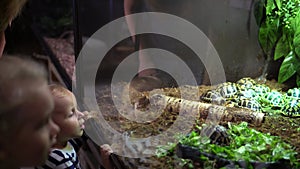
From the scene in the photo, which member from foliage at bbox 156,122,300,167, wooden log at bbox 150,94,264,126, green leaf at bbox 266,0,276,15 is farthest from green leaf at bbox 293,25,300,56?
foliage at bbox 156,122,300,167

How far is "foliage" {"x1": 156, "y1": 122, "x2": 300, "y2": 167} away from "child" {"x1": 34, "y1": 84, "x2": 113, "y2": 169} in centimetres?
39

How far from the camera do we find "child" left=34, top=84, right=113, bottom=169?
1.19 metres


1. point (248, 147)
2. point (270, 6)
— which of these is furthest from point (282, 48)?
point (248, 147)

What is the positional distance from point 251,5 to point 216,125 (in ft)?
4.19

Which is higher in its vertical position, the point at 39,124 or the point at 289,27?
the point at 289,27

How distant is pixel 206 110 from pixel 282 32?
1308 millimetres

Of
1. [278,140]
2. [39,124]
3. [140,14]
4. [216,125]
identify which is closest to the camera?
[39,124]

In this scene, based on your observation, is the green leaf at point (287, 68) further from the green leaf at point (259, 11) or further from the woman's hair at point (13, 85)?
the woman's hair at point (13, 85)

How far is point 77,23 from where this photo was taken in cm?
211

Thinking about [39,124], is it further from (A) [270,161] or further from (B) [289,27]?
(B) [289,27]

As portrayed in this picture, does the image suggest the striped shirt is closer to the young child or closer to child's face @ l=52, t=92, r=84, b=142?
child's face @ l=52, t=92, r=84, b=142

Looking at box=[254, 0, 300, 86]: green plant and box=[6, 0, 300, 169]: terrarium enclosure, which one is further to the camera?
box=[254, 0, 300, 86]: green plant

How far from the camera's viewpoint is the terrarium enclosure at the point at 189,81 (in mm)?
1468

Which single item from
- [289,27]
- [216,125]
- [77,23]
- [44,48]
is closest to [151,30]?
→ [77,23]
